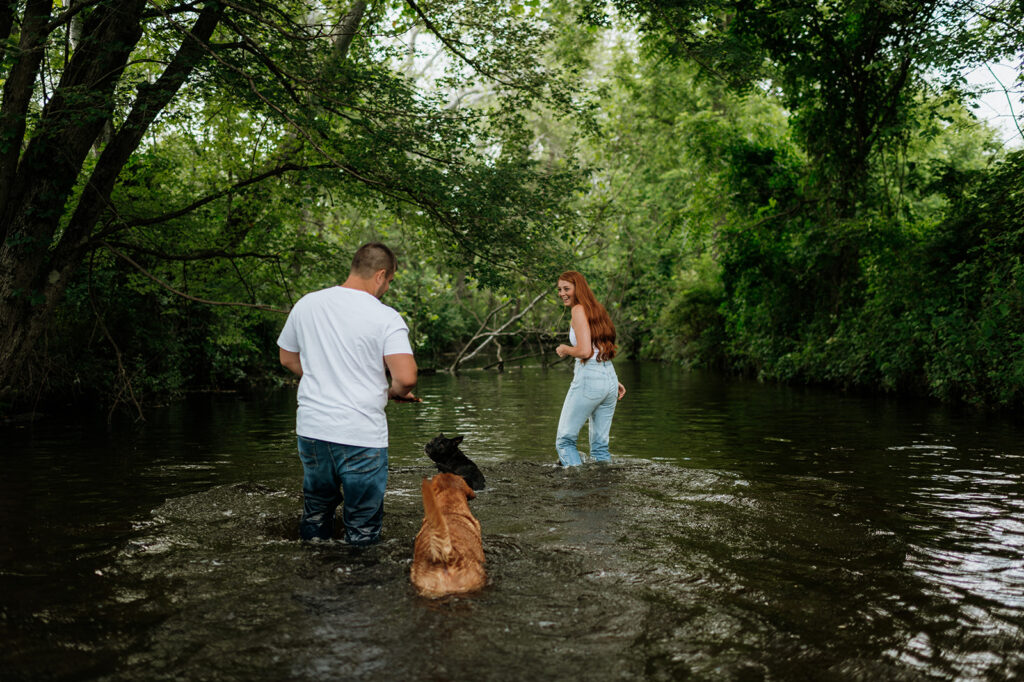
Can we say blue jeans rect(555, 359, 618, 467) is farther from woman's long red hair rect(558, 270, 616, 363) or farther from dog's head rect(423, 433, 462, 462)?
dog's head rect(423, 433, 462, 462)

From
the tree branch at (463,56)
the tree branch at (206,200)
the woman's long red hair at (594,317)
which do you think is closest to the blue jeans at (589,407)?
the woman's long red hair at (594,317)

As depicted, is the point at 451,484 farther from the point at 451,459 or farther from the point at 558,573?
the point at 558,573

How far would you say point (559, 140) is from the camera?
4891cm

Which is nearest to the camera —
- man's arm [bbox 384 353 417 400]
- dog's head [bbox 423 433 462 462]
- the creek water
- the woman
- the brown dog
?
the creek water

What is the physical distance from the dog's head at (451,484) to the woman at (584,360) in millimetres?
2511

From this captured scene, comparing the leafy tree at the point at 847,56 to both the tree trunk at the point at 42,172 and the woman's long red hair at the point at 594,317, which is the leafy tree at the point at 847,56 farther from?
the tree trunk at the point at 42,172

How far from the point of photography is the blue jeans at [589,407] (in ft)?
25.7

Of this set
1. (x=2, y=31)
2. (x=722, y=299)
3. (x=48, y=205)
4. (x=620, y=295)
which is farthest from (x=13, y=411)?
(x=620, y=295)

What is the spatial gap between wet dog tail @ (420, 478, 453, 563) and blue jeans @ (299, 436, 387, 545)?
1.43 feet

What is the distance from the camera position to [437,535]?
4277 mm

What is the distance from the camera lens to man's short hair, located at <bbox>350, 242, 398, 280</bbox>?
486 centimetres

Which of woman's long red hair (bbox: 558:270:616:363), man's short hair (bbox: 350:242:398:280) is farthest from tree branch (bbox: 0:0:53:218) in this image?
woman's long red hair (bbox: 558:270:616:363)

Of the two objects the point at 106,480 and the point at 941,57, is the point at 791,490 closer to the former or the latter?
the point at 106,480

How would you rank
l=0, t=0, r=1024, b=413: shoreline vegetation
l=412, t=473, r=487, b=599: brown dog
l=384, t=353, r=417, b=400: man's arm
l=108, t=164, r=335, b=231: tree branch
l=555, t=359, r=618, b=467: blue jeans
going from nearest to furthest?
l=412, t=473, r=487, b=599: brown dog
l=384, t=353, r=417, b=400: man's arm
l=555, t=359, r=618, b=467: blue jeans
l=0, t=0, r=1024, b=413: shoreline vegetation
l=108, t=164, r=335, b=231: tree branch
